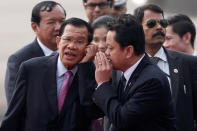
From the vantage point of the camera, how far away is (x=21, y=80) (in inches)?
238

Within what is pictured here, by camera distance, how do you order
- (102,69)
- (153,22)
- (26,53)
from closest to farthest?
(102,69), (153,22), (26,53)

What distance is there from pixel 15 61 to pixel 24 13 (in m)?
13.7

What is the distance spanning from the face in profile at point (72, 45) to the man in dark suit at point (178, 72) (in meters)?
1.04

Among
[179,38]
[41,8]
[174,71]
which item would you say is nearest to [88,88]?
[174,71]

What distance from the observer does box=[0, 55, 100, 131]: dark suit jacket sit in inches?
233

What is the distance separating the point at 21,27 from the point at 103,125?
13275mm

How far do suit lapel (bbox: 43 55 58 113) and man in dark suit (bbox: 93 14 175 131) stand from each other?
0.40 m

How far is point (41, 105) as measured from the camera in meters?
5.96

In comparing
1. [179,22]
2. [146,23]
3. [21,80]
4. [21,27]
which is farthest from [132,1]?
[21,80]

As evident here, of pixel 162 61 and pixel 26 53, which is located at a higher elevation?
pixel 26 53

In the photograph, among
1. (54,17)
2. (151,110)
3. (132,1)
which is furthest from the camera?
(132,1)

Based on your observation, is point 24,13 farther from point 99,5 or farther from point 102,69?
point 102,69

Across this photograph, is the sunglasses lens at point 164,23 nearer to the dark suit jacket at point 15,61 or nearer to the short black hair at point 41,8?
the short black hair at point 41,8

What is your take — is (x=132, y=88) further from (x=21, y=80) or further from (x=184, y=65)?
(x=184, y=65)
